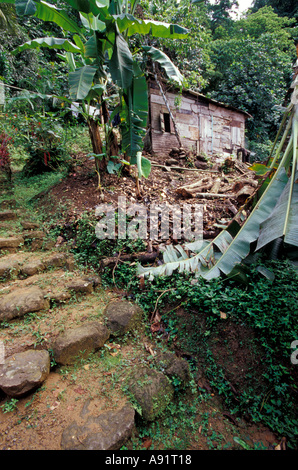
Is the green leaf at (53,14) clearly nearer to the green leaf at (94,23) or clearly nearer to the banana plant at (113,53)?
the banana plant at (113,53)

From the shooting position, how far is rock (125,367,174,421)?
1.82 metres

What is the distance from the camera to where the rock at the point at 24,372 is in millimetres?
1762

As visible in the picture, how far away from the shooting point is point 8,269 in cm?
313

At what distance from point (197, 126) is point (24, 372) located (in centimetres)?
1023

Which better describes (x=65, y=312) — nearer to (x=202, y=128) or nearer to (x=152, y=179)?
(x=152, y=179)

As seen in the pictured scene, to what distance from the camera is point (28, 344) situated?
219cm

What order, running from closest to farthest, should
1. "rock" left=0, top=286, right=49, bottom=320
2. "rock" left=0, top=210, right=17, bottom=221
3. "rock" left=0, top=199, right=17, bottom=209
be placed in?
"rock" left=0, top=286, right=49, bottom=320 < "rock" left=0, top=210, right=17, bottom=221 < "rock" left=0, top=199, right=17, bottom=209

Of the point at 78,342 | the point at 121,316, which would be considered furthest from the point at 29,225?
the point at 78,342

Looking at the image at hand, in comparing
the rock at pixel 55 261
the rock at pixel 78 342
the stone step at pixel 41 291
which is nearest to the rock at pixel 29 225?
the rock at pixel 55 261

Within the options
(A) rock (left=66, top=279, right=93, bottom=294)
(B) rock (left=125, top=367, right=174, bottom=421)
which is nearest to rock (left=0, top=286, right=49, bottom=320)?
(A) rock (left=66, top=279, right=93, bottom=294)

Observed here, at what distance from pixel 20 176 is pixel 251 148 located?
13.8 metres

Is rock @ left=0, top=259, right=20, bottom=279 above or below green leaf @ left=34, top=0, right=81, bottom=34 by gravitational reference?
below

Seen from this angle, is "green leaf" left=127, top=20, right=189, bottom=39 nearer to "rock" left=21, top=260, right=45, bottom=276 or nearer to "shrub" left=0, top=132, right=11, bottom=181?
"shrub" left=0, top=132, right=11, bottom=181

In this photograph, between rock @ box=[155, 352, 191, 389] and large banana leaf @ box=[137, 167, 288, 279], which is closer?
rock @ box=[155, 352, 191, 389]
